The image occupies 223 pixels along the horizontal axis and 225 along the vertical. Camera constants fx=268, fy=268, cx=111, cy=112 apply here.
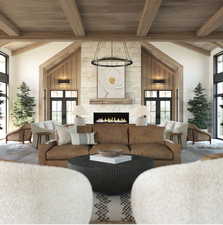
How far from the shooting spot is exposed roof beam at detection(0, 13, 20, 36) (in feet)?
16.8

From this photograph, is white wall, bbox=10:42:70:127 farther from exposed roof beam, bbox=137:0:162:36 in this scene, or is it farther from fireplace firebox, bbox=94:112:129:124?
exposed roof beam, bbox=137:0:162:36

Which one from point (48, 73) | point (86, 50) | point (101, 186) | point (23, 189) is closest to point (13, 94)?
point (48, 73)

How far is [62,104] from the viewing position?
447 inches

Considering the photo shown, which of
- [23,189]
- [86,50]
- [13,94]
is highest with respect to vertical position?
[86,50]

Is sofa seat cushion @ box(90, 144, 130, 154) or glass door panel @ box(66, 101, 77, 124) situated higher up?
glass door panel @ box(66, 101, 77, 124)

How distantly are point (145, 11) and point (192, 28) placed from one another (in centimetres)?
184

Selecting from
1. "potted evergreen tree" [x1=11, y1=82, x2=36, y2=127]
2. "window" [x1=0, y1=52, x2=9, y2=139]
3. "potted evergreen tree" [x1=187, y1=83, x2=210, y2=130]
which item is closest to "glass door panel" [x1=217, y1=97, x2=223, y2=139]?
"potted evergreen tree" [x1=187, y1=83, x2=210, y2=130]

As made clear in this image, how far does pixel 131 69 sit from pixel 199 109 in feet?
10.1

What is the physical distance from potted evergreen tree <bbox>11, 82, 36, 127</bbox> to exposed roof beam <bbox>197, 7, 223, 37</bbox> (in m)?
6.89

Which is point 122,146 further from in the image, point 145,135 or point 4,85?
point 4,85

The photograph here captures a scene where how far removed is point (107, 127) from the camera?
17.7ft

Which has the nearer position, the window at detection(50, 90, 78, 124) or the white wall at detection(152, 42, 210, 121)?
the white wall at detection(152, 42, 210, 121)

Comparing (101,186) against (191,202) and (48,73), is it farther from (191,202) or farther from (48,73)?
(48,73)

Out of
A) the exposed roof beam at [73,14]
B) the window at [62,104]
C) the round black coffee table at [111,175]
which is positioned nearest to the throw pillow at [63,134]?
the round black coffee table at [111,175]
